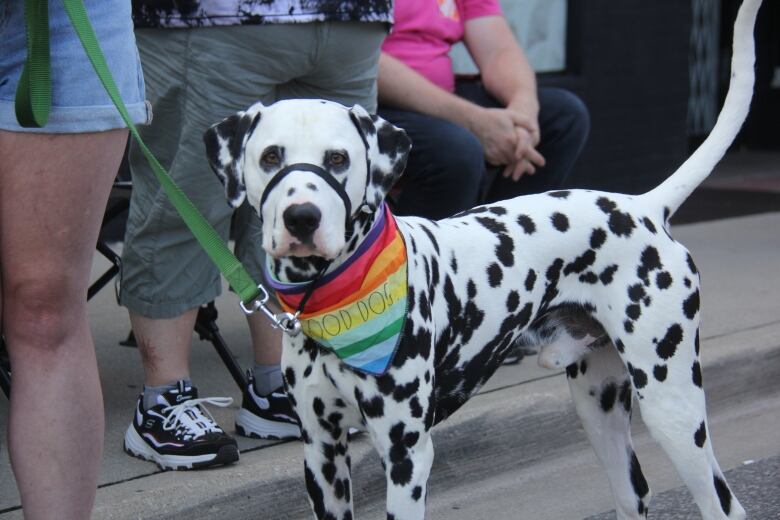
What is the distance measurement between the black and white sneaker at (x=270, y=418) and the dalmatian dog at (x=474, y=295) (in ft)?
3.08

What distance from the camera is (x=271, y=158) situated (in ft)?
8.95

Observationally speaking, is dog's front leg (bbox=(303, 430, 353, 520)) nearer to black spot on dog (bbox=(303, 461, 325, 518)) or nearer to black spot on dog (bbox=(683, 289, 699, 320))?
black spot on dog (bbox=(303, 461, 325, 518))

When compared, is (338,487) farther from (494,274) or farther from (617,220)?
(617,220)

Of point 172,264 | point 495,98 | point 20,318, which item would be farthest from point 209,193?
point 495,98

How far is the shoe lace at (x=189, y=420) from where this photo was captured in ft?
12.3

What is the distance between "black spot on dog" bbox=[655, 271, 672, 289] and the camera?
3.26 m

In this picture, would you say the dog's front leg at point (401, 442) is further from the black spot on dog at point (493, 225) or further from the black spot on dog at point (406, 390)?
the black spot on dog at point (493, 225)

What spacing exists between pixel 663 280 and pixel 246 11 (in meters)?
1.40

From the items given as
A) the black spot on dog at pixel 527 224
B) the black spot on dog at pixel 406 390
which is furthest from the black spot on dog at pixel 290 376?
the black spot on dog at pixel 527 224

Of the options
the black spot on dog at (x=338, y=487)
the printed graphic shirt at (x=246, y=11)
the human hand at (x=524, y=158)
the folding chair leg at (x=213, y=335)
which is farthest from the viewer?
the human hand at (x=524, y=158)

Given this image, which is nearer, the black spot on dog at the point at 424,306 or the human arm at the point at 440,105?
the black spot on dog at the point at 424,306

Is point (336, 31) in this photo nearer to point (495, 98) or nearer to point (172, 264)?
point (172, 264)

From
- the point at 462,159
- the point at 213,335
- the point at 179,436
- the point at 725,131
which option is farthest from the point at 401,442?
the point at 462,159

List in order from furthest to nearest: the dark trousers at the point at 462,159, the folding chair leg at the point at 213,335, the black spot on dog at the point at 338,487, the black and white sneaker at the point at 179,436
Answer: the dark trousers at the point at 462,159 → the folding chair leg at the point at 213,335 → the black and white sneaker at the point at 179,436 → the black spot on dog at the point at 338,487
